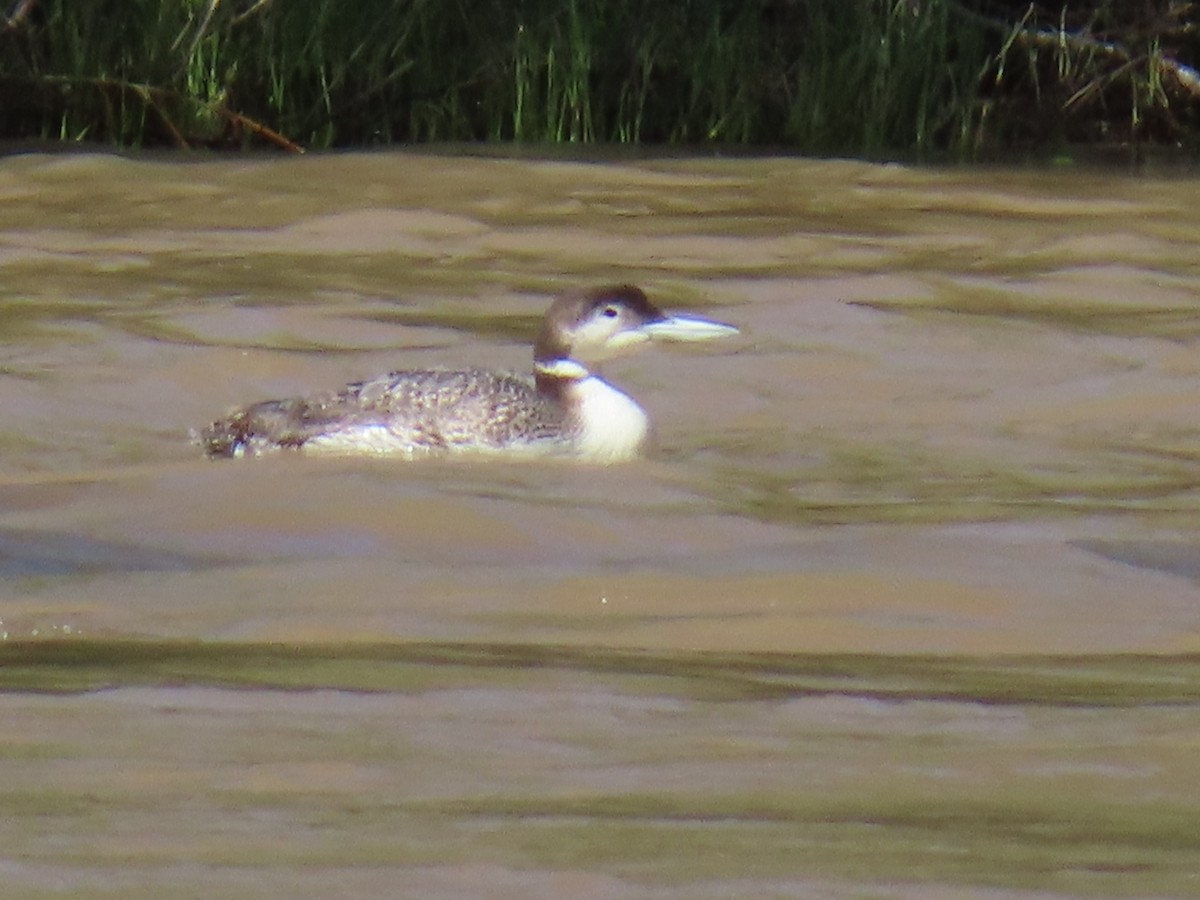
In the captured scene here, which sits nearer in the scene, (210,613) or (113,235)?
(210,613)

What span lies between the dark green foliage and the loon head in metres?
6.41

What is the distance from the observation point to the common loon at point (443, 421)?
23.5 ft

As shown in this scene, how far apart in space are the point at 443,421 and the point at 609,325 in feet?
2.34

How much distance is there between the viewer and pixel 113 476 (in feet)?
21.9

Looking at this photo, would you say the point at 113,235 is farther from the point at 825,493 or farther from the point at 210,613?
the point at 210,613

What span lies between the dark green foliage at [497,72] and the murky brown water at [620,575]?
2510 mm

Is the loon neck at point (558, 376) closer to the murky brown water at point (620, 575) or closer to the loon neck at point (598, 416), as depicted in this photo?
the loon neck at point (598, 416)

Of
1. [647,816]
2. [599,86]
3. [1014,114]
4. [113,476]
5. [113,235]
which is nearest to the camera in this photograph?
[647,816]

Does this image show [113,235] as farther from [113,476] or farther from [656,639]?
[656,639]

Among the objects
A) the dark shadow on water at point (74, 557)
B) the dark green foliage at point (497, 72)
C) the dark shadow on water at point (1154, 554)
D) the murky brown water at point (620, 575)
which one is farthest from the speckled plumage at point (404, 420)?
the dark green foliage at point (497, 72)

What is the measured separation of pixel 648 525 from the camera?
619 centimetres

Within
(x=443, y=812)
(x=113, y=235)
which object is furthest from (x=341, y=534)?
(x=113, y=235)

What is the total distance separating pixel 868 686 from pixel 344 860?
1427 millimetres

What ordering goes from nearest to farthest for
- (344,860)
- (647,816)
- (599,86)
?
1. (344,860)
2. (647,816)
3. (599,86)
